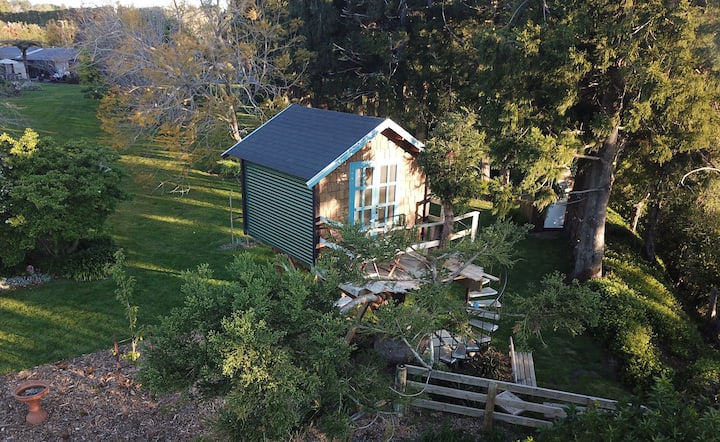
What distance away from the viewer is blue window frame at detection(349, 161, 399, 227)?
1037 centimetres

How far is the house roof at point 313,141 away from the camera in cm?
975

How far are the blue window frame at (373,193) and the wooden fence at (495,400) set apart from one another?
3353 millimetres

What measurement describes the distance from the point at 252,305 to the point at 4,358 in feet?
26.5

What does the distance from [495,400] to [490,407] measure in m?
0.16

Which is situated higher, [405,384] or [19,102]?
[19,102]

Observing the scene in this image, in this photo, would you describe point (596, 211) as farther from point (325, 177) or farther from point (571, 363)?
point (325, 177)

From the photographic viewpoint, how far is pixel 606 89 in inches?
534

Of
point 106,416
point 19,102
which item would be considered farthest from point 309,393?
point 19,102

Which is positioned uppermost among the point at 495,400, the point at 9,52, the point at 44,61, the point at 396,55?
the point at 9,52

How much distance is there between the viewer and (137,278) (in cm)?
1506

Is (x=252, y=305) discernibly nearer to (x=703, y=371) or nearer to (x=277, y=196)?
(x=277, y=196)

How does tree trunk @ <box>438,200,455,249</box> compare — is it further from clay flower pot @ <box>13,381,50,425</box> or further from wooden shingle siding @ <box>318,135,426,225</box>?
clay flower pot @ <box>13,381,50,425</box>

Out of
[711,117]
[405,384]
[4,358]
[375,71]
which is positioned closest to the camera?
[405,384]

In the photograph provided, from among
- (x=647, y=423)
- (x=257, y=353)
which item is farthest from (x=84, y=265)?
(x=647, y=423)
